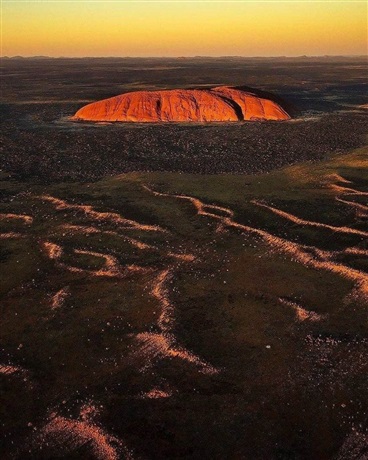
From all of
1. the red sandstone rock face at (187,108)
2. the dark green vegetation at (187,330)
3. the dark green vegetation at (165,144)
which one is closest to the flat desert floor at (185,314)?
the dark green vegetation at (187,330)

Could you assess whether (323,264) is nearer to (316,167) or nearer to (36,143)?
(316,167)

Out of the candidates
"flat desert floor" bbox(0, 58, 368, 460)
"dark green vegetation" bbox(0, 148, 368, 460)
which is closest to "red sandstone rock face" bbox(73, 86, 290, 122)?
"flat desert floor" bbox(0, 58, 368, 460)

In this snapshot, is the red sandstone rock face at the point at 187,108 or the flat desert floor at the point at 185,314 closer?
the flat desert floor at the point at 185,314

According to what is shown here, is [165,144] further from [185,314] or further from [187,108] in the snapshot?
[185,314]

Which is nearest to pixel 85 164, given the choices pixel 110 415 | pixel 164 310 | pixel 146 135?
pixel 146 135

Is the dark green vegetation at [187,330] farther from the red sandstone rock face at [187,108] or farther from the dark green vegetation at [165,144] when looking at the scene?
the red sandstone rock face at [187,108]

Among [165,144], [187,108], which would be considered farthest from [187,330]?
[187,108]
